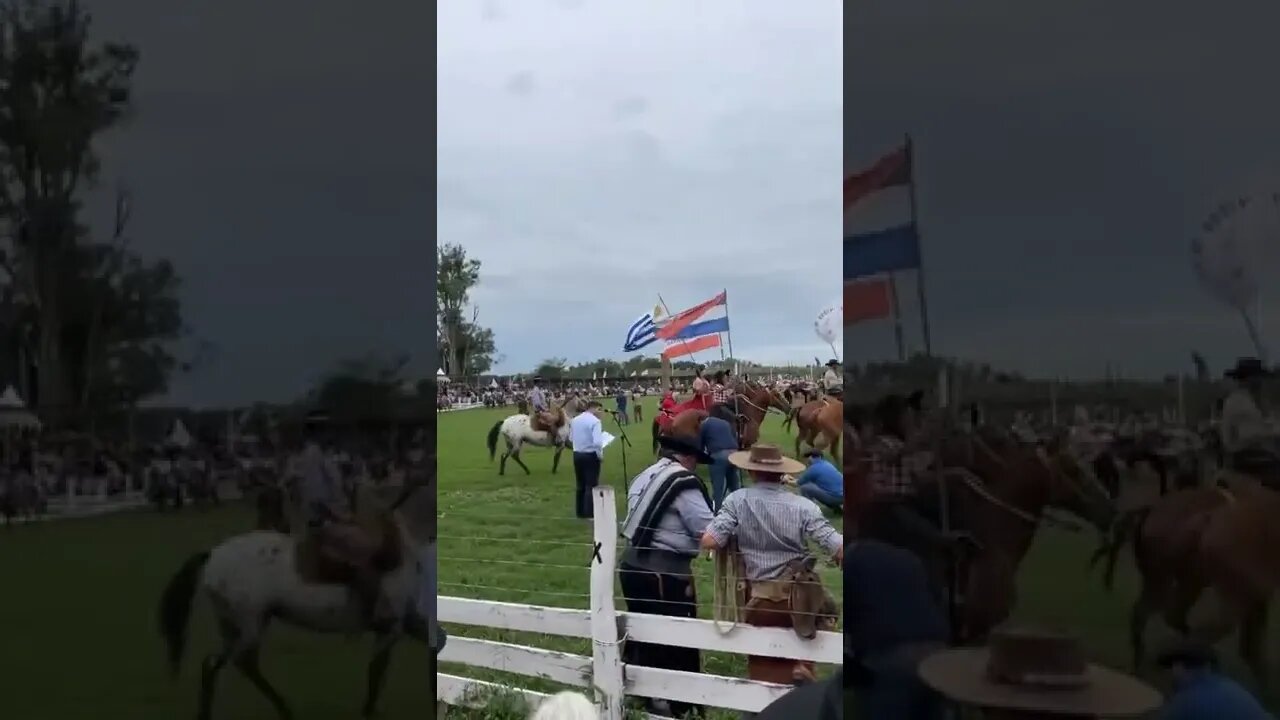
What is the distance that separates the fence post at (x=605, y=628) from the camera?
3207mm

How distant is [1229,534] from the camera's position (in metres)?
0.67

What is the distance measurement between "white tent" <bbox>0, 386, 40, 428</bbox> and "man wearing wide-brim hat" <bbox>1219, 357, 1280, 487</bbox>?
2.69 ft

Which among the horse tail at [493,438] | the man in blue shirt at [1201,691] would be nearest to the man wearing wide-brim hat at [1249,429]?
the man in blue shirt at [1201,691]

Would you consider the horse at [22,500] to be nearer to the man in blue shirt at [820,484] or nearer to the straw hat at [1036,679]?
the straw hat at [1036,679]

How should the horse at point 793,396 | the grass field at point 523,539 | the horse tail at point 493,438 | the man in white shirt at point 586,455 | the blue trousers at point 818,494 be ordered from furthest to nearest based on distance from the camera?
the horse tail at point 493,438, the horse at point 793,396, the man in white shirt at point 586,455, the grass field at point 523,539, the blue trousers at point 818,494

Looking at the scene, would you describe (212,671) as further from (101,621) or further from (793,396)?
(793,396)

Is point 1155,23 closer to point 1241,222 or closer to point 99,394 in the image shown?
point 1241,222

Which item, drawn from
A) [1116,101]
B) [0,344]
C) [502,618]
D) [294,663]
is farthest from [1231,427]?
[502,618]

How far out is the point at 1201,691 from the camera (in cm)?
68

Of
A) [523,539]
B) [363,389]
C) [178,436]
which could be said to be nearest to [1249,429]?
[363,389]

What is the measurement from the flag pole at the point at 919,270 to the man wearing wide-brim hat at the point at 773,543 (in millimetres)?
2279

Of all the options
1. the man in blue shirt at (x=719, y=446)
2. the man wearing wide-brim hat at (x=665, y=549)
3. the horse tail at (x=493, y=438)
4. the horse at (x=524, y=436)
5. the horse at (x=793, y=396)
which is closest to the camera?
the man wearing wide-brim hat at (x=665, y=549)

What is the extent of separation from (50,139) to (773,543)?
258 cm

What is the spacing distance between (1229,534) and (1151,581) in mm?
59
